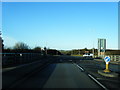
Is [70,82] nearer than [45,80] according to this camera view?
Yes

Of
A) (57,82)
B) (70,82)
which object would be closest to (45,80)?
(57,82)

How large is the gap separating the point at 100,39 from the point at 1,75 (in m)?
65.9

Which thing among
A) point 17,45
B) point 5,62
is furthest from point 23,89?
point 17,45

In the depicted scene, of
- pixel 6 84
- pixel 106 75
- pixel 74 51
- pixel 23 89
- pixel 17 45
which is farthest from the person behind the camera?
pixel 74 51

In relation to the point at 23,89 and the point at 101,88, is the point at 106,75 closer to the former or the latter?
the point at 101,88

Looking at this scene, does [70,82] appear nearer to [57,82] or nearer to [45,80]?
[57,82]

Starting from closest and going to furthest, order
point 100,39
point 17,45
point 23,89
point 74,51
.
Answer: point 23,89 → point 100,39 → point 17,45 → point 74,51

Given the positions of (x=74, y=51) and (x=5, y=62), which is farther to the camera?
(x=74, y=51)

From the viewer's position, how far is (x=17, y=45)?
408 feet

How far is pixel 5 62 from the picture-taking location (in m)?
22.5

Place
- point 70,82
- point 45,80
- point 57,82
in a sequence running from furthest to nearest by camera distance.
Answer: point 45,80 → point 70,82 → point 57,82

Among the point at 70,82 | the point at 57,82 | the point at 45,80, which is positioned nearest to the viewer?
the point at 57,82

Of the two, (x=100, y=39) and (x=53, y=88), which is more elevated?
(x=100, y=39)

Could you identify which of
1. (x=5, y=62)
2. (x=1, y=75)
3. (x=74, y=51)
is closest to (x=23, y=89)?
(x=1, y=75)
